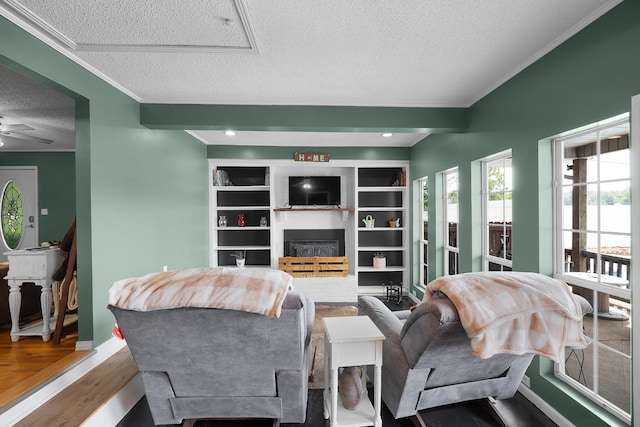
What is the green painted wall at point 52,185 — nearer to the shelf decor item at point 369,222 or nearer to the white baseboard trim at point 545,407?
the shelf decor item at point 369,222

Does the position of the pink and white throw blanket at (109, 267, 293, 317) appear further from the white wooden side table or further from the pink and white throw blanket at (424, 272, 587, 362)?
the pink and white throw blanket at (424, 272, 587, 362)

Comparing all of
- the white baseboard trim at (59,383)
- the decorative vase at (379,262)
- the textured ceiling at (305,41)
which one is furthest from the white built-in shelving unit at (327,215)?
the white baseboard trim at (59,383)

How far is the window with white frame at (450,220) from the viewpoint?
4.09 metres

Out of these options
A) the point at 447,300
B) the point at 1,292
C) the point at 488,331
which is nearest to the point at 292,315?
the point at 447,300

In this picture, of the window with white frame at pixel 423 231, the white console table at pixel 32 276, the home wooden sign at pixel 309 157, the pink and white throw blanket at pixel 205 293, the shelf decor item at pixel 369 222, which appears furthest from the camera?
the shelf decor item at pixel 369 222

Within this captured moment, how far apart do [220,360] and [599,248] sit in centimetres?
253

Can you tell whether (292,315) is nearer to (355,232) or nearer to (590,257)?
(590,257)

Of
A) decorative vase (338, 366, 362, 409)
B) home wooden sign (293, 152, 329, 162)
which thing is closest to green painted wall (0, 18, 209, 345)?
home wooden sign (293, 152, 329, 162)

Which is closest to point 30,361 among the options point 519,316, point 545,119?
point 519,316

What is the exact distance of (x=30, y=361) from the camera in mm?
2416

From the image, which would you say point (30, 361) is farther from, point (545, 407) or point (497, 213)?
point (497, 213)

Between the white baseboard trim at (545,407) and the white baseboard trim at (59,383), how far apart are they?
138 inches

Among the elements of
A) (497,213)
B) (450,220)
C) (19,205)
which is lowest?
(450,220)

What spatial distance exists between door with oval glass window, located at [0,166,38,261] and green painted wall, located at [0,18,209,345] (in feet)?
11.7
